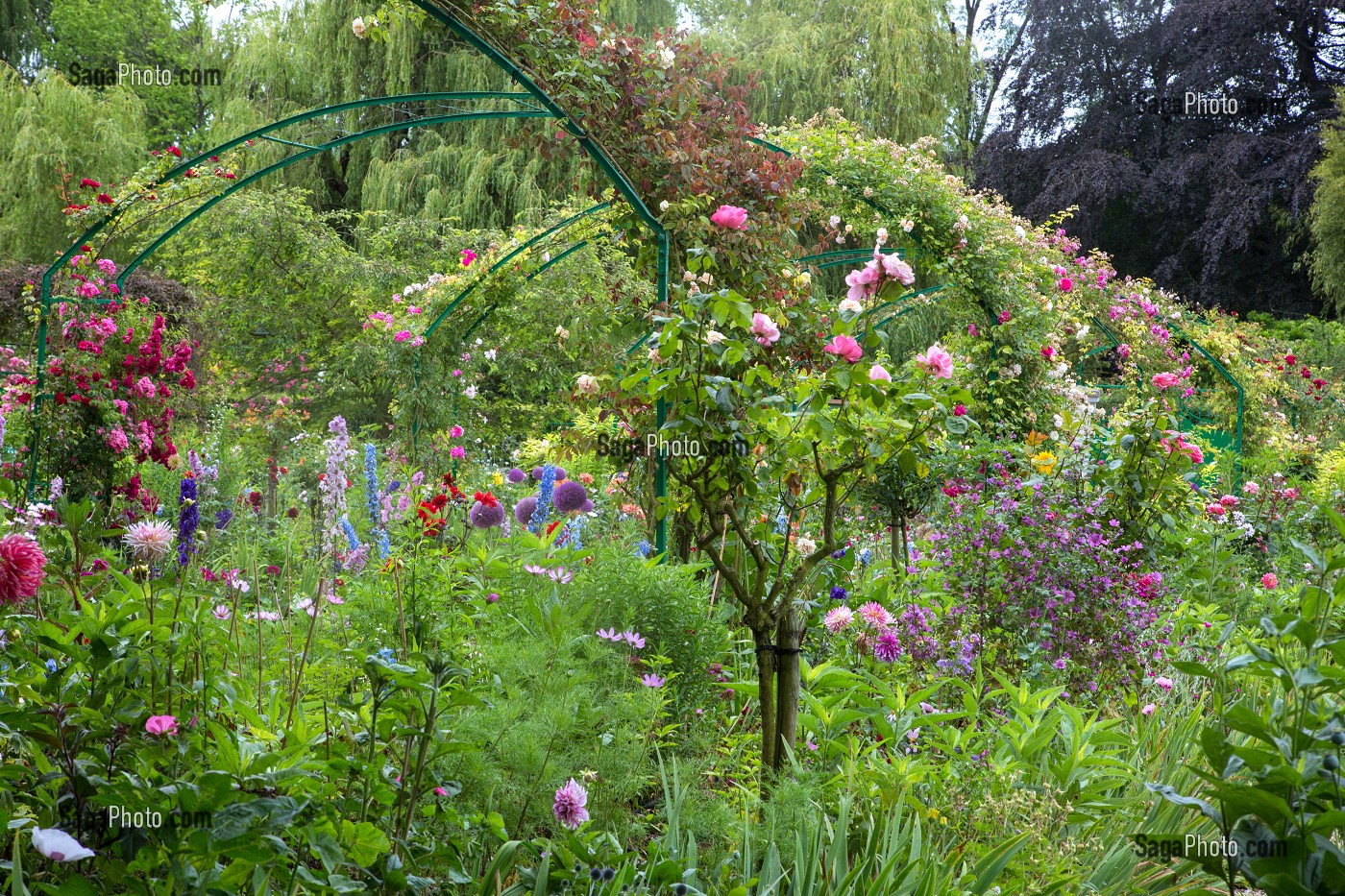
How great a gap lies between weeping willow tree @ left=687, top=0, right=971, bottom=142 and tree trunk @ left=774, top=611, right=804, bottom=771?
972 cm

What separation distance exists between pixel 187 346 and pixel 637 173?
2510 millimetres

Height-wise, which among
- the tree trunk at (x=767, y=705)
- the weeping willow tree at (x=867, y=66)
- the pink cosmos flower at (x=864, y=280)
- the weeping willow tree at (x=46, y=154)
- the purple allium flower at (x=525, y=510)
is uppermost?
the weeping willow tree at (x=867, y=66)

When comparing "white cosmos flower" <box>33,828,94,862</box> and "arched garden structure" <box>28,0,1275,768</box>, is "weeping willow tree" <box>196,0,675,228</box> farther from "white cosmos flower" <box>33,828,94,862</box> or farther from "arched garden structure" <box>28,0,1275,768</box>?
"white cosmos flower" <box>33,828,94,862</box>

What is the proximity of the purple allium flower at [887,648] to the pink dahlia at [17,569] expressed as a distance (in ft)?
6.32

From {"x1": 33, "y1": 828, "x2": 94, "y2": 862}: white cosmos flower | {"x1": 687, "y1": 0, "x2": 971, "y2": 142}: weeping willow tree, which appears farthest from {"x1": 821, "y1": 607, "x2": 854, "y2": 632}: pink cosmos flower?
{"x1": 687, "y1": 0, "x2": 971, "y2": 142}: weeping willow tree

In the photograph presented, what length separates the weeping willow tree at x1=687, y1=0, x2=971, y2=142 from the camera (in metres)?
11.2

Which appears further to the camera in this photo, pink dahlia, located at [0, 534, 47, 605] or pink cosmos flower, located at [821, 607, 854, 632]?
pink cosmos flower, located at [821, 607, 854, 632]

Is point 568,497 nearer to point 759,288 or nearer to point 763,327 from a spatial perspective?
point 759,288

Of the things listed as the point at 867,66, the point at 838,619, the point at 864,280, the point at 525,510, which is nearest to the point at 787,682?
the point at 838,619

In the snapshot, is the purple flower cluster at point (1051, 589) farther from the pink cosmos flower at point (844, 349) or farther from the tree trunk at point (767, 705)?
the pink cosmos flower at point (844, 349)

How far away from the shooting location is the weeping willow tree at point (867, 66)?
11242 mm

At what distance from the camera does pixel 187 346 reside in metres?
4.85

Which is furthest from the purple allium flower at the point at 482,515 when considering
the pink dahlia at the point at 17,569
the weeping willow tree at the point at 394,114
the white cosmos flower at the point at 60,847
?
the weeping willow tree at the point at 394,114

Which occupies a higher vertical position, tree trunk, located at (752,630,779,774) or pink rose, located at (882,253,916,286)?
pink rose, located at (882,253,916,286)
